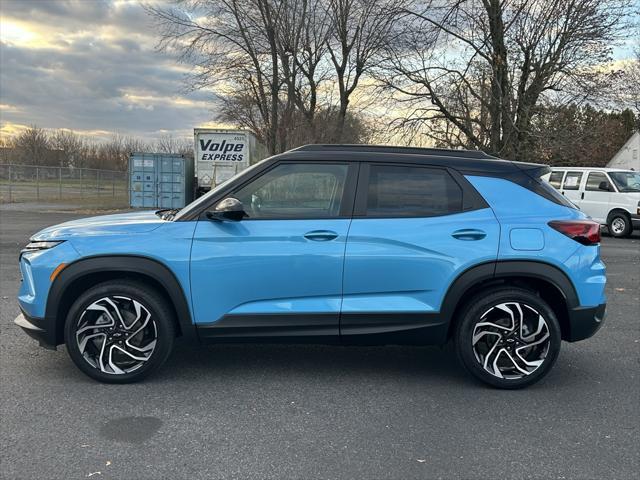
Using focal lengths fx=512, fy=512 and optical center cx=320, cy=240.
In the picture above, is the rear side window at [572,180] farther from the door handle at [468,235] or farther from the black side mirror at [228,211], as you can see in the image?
the black side mirror at [228,211]

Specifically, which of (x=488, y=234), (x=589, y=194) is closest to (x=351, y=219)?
(x=488, y=234)

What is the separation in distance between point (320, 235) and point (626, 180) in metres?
14.3

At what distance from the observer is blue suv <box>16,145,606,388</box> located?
11.8 feet

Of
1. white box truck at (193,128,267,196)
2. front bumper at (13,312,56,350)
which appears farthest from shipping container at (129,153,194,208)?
front bumper at (13,312,56,350)

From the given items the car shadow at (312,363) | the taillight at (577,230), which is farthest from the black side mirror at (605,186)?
the taillight at (577,230)

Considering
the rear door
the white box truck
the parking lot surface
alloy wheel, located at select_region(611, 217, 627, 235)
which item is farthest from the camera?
the white box truck

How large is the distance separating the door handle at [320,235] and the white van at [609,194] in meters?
13.2

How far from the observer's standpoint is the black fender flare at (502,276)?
3646 mm

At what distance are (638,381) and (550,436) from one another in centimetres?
139

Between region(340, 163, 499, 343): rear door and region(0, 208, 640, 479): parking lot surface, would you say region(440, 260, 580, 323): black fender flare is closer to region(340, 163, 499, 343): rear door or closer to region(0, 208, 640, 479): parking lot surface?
region(340, 163, 499, 343): rear door

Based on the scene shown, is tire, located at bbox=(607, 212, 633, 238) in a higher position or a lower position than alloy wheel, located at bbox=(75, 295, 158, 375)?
higher

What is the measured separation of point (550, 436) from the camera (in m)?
3.15

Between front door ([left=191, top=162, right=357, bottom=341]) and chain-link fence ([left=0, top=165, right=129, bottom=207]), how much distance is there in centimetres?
2528

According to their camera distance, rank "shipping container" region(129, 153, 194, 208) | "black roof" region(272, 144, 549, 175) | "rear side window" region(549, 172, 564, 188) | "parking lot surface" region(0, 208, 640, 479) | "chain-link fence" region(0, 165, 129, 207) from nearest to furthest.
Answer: "parking lot surface" region(0, 208, 640, 479)
"black roof" region(272, 144, 549, 175)
"rear side window" region(549, 172, 564, 188)
"shipping container" region(129, 153, 194, 208)
"chain-link fence" region(0, 165, 129, 207)
